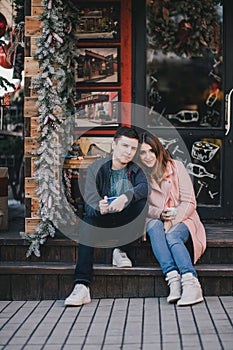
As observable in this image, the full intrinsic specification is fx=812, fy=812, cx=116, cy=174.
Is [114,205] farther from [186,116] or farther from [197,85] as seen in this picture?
[197,85]

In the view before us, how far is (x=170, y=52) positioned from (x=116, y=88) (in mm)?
2011

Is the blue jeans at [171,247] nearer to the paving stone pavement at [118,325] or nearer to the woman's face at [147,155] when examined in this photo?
the paving stone pavement at [118,325]

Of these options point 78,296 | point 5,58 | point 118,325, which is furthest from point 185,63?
point 118,325

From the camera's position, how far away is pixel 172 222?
6.22 meters

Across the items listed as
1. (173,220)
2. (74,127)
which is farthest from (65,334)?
(74,127)

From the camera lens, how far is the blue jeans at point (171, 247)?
19.7ft

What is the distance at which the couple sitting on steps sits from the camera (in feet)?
20.0

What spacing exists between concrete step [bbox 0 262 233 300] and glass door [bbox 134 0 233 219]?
1399mm

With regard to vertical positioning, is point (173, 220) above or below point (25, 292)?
above

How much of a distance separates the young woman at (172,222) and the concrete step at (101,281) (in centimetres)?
19

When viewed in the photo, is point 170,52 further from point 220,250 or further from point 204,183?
Answer: point 220,250

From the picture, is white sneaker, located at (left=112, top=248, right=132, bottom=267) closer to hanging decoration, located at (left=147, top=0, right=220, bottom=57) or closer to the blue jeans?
the blue jeans

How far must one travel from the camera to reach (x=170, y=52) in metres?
9.03

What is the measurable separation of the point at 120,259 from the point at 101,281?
0.74 ft
